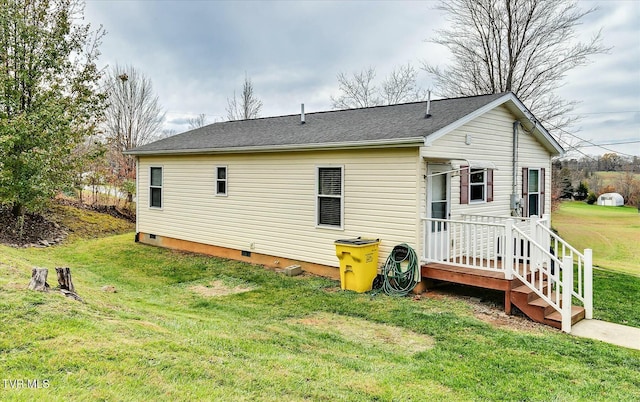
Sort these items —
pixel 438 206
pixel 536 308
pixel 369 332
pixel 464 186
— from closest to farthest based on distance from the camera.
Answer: pixel 369 332
pixel 536 308
pixel 438 206
pixel 464 186

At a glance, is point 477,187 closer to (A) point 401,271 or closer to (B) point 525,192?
(B) point 525,192

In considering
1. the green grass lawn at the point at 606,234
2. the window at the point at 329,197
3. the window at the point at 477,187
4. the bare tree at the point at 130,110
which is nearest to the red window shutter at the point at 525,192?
the window at the point at 477,187

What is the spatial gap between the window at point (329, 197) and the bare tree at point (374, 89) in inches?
710

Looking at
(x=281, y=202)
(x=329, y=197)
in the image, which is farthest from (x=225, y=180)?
(x=329, y=197)

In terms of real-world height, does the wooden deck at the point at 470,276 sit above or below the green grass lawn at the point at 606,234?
above

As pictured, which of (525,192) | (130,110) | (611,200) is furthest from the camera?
(611,200)

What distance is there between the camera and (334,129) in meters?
9.45

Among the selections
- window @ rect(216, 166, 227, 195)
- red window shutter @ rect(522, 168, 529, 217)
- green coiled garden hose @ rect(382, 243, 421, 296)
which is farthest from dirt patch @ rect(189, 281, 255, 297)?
red window shutter @ rect(522, 168, 529, 217)

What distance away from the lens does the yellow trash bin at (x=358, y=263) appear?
757cm

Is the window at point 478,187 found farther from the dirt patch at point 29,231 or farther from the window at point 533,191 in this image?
the dirt patch at point 29,231

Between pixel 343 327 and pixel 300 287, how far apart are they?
2.23 metres

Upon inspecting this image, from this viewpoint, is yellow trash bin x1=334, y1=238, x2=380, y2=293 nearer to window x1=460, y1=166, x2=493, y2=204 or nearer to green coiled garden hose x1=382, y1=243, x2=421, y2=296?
green coiled garden hose x1=382, y1=243, x2=421, y2=296

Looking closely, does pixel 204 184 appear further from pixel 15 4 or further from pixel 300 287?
pixel 15 4

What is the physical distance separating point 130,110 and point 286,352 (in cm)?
2121
